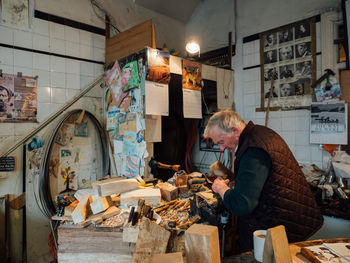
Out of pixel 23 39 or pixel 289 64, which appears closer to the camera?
pixel 23 39

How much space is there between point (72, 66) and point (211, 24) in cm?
243

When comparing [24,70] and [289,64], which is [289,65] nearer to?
[289,64]

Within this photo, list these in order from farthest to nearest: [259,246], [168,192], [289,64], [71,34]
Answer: [289,64] < [71,34] < [168,192] < [259,246]

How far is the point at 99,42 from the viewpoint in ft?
10.5

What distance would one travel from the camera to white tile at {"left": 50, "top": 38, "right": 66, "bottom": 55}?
283 cm

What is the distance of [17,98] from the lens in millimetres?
2578

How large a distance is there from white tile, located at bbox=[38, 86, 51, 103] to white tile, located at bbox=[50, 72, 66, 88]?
10 centimetres

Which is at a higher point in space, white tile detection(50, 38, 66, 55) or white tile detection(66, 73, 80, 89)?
white tile detection(50, 38, 66, 55)

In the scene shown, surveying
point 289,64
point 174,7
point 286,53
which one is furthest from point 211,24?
point 289,64

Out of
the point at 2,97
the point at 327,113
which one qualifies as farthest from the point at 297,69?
the point at 2,97

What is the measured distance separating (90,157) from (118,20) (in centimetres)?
201

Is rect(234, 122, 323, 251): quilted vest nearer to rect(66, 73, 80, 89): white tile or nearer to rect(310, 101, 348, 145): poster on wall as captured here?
rect(310, 101, 348, 145): poster on wall

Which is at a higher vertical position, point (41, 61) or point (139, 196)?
point (41, 61)

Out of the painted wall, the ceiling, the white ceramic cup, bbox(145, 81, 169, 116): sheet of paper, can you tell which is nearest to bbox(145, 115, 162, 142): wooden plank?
bbox(145, 81, 169, 116): sheet of paper
